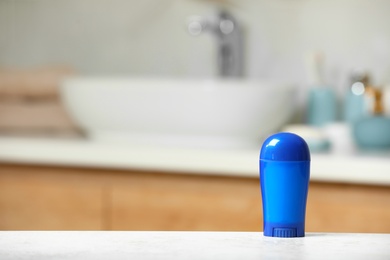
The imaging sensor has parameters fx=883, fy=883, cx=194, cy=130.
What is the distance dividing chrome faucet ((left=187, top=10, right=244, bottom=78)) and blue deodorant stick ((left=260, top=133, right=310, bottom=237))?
131cm

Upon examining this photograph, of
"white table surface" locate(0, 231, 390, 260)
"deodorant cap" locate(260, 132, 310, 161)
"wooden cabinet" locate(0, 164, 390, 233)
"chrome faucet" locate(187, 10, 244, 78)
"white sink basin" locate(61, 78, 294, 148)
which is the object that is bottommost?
"wooden cabinet" locate(0, 164, 390, 233)

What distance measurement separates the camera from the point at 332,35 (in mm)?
2107

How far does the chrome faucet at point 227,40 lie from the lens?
212 centimetres

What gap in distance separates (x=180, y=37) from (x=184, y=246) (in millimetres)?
1575

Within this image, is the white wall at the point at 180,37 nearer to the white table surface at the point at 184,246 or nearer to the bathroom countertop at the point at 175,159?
the bathroom countertop at the point at 175,159

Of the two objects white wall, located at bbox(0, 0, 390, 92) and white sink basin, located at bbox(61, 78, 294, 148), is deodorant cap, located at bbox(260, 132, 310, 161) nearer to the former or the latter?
white sink basin, located at bbox(61, 78, 294, 148)

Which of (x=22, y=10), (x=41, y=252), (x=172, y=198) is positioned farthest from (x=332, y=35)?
(x=41, y=252)

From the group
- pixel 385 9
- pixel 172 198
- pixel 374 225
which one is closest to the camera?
pixel 374 225

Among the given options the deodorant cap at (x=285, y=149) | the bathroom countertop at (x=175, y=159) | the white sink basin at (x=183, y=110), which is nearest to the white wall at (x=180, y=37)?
the white sink basin at (x=183, y=110)

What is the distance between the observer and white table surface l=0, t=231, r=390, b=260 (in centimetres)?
67

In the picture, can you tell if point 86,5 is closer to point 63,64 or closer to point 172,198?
point 63,64

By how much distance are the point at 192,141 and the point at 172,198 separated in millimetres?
140

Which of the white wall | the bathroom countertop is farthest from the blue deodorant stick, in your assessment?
the white wall

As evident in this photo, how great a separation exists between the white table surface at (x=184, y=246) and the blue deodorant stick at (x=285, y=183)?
0.02 meters
